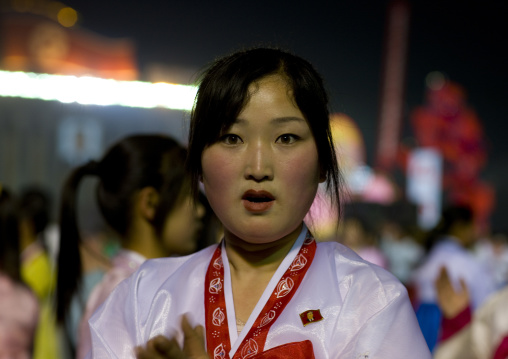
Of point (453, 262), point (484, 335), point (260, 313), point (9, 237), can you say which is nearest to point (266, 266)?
point (260, 313)

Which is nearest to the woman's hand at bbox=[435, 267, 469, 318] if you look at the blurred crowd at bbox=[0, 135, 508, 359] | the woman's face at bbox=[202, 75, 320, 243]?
the blurred crowd at bbox=[0, 135, 508, 359]

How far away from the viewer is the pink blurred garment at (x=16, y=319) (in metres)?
2.74

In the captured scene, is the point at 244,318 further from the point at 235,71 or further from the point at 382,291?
the point at 235,71

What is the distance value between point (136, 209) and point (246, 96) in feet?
3.63

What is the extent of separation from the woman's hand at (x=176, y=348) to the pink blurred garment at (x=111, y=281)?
3.18 feet

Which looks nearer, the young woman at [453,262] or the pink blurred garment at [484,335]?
the pink blurred garment at [484,335]

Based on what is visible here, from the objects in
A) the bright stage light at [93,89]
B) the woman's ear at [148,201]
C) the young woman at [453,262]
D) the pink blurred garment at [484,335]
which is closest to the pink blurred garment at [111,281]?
the woman's ear at [148,201]

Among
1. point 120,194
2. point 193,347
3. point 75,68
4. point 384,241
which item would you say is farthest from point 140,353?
point 75,68

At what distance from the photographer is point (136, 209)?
2.30 metres

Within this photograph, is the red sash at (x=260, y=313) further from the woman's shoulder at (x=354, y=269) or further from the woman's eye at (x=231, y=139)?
the woman's eye at (x=231, y=139)

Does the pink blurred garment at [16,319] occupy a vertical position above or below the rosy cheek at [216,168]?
below

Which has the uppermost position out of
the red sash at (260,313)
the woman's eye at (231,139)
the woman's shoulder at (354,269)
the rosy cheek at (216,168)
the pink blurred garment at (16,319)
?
the woman's eye at (231,139)

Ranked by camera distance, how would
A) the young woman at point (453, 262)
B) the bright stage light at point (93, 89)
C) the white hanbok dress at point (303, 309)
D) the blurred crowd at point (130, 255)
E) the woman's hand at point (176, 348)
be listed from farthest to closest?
the bright stage light at point (93, 89), the young woman at point (453, 262), the blurred crowd at point (130, 255), the white hanbok dress at point (303, 309), the woman's hand at point (176, 348)

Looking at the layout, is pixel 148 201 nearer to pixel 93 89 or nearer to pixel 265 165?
pixel 265 165
